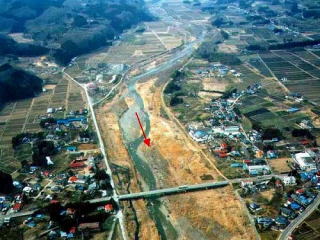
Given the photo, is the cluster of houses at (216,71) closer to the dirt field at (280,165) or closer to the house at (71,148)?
the dirt field at (280,165)

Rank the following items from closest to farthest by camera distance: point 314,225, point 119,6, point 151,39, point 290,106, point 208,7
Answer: point 314,225 → point 290,106 → point 151,39 → point 119,6 → point 208,7

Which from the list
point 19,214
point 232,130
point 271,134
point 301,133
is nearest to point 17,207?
point 19,214

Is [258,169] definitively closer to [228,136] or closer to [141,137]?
[228,136]

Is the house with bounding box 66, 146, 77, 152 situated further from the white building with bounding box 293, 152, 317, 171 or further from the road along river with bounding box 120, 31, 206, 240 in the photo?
the white building with bounding box 293, 152, 317, 171

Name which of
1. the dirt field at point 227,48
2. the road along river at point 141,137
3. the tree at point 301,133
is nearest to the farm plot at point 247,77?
the dirt field at point 227,48

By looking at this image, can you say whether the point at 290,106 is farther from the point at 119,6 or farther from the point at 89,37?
the point at 119,6

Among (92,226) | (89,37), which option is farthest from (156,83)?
(92,226)
